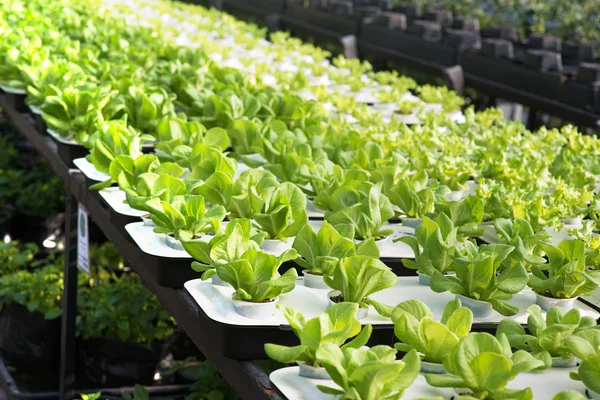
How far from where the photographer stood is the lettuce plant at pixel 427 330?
114cm

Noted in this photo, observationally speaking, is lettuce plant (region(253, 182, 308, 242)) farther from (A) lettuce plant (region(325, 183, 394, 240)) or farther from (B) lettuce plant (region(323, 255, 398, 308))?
(B) lettuce plant (region(323, 255, 398, 308))

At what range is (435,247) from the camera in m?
1.49

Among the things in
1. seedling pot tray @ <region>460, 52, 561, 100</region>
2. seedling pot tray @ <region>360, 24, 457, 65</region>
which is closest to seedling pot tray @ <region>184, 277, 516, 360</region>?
seedling pot tray @ <region>460, 52, 561, 100</region>

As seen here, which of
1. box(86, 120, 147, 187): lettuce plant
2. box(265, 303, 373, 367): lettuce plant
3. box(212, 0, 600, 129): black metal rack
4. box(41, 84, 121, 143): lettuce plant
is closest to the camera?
box(265, 303, 373, 367): lettuce plant

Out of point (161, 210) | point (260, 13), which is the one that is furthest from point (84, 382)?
point (260, 13)

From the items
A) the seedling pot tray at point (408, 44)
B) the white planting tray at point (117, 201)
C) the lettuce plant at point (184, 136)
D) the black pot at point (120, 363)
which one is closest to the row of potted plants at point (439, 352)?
the white planting tray at point (117, 201)

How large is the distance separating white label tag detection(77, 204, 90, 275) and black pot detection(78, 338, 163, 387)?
29 cm

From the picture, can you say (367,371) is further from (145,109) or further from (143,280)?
(145,109)

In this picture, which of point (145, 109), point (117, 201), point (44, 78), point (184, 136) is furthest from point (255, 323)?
point (44, 78)

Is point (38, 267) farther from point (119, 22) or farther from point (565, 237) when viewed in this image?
point (565, 237)

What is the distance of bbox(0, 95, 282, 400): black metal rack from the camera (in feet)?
4.26

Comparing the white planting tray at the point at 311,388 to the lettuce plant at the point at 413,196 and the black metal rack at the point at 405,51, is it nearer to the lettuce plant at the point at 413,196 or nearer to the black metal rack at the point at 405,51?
the lettuce plant at the point at 413,196

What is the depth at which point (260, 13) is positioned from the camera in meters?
7.71

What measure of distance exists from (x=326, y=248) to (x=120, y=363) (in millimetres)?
1394
